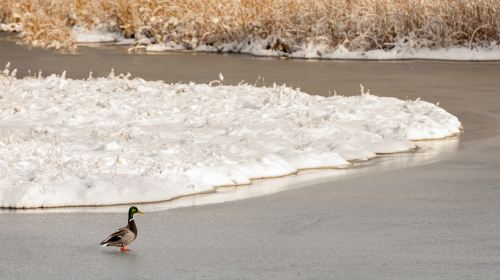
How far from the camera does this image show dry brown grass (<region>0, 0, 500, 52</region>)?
3023 cm

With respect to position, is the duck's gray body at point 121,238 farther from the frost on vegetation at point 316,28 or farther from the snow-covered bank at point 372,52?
the snow-covered bank at point 372,52

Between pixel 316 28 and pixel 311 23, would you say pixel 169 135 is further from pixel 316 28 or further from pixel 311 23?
pixel 311 23

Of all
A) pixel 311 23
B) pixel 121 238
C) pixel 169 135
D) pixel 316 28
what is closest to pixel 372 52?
pixel 316 28

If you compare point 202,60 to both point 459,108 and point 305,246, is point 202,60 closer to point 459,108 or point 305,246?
point 459,108

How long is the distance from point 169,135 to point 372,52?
1669 centimetres

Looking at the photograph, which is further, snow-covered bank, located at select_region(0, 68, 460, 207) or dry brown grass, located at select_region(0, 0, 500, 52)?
dry brown grass, located at select_region(0, 0, 500, 52)

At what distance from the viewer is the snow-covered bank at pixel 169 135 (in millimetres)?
11484

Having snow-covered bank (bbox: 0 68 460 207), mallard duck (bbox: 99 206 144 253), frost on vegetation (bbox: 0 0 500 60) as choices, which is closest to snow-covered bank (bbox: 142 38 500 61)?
frost on vegetation (bbox: 0 0 500 60)

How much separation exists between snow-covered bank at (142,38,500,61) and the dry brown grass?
0.20m

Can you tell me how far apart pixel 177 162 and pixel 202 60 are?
1734 cm

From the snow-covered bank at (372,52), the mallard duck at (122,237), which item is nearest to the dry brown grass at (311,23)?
the snow-covered bank at (372,52)

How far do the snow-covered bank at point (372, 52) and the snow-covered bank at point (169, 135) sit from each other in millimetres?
11069

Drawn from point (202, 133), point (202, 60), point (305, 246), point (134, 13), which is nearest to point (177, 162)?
point (202, 133)

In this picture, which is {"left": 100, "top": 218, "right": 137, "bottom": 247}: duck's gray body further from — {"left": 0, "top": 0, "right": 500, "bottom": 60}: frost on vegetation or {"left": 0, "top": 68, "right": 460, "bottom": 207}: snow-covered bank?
{"left": 0, "top": 0, "right": 500, "bottom": 60}: frost on vegetation
